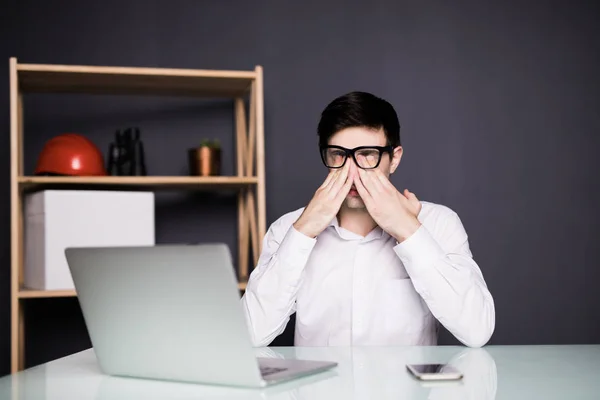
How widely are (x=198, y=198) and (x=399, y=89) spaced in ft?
3.58

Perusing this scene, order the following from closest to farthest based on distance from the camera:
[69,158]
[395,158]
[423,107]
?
[395,158] → [69,158] → [423,107]

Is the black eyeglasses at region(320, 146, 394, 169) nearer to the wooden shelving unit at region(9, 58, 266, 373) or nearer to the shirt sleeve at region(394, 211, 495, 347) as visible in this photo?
the shirt sleeve at region(394, 211, 495, 347)

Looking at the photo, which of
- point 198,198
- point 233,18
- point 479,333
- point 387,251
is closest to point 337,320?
point 387,251

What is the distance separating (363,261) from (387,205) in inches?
11.0

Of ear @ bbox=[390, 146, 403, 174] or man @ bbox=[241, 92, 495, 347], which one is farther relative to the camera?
ear @ bbox=[390, 146, 403, 174]

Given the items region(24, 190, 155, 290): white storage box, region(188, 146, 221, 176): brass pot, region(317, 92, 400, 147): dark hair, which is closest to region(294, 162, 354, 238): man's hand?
region(317, 92, 400, 147): dark hair

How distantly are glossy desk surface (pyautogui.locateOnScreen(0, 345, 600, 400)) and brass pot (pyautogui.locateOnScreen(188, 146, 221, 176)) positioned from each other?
1.36 meters

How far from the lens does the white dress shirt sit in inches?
71.0

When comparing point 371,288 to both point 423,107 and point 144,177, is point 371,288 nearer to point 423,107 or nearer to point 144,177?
point 144,177

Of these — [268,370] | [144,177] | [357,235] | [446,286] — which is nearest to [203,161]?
[144,177]

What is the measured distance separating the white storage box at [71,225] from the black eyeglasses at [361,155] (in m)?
0.93

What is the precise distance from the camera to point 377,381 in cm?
116

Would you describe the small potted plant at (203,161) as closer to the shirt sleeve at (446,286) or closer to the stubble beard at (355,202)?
the stubble beard at (355,202)

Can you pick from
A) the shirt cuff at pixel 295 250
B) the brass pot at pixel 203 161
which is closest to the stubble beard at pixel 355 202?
the shirt cuff at pixel 295 250
